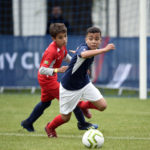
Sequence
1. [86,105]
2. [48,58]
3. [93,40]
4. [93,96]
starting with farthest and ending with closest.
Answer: [86,105] → [48,58] → [93,96] → [93,40]

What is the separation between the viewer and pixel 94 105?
20.6 ft

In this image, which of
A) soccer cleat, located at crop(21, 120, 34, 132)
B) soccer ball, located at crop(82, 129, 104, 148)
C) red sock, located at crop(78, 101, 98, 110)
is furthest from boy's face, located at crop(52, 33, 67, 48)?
soccer ball, located at crop(82, 129, 104, 148)

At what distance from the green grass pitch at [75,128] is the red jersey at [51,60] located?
0.72 meters

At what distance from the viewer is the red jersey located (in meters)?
6.40

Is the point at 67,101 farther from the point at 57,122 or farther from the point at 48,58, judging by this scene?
the point at 48,58

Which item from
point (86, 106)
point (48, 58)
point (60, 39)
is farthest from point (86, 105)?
point (60, 39)

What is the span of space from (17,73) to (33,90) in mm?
644

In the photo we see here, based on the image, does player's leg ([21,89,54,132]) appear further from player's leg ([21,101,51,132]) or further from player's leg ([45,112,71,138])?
player's leg ([45,112,71,138])

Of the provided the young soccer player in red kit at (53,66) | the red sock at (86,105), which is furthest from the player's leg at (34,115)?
the red sock at (86,105)

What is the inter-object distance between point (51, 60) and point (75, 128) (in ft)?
4.19

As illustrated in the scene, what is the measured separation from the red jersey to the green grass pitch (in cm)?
72

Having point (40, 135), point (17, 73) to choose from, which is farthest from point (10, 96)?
point (40, 135)

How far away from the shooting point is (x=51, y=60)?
253 inches

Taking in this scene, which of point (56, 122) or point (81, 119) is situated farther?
point (81, 119)
